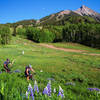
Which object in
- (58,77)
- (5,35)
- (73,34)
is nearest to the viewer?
(58,77)

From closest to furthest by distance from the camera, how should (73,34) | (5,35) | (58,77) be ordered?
(58,77) < (5,35) < (73,34)

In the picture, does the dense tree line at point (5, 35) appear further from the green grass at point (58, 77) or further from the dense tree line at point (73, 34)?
the green grass at point (58, 77)

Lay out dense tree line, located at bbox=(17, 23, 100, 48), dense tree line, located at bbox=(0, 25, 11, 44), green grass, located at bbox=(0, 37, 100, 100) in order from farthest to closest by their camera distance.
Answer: dense tree line, located at bbox=(17, 23, 100, 48), dense tree line, located at bbox=(0, 25, 11, 44), green grass, located at bbox=(0, 37, 100, 100)

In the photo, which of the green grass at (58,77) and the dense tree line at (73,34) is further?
the dense tree line at (73,34)

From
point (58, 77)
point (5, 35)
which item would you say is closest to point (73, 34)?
point (5, 35)

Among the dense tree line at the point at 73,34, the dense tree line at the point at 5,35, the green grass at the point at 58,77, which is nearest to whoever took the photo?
the green grass at the point at 58,77

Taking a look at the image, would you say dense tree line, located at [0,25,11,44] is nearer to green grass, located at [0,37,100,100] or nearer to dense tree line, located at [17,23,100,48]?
dense tree line, located at [17,23,100,48]

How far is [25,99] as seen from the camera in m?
2.20

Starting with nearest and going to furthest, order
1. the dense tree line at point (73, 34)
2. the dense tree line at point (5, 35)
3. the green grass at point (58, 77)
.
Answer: the green grass at point (58, 77) → the dense tree line at point (5, 35) → the dense tree line at point (73, 34)

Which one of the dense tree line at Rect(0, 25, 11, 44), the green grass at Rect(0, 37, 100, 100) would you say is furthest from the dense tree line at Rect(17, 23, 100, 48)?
the green grass at Rect(0, 37, 100, 100)

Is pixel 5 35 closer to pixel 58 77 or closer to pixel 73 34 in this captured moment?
→ pixel 73 34

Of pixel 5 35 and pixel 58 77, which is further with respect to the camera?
pixel 5 35

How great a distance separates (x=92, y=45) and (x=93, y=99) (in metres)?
77.2

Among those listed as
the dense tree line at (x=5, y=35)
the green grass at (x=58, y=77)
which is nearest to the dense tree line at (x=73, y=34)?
the dense tree line at (x=5, y=35)
